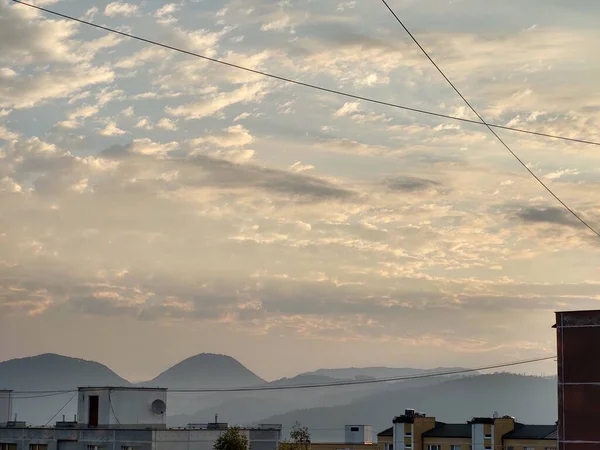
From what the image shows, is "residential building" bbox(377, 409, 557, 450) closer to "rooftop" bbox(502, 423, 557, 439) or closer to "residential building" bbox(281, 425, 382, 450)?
"rooftop" bbox(502, 423, 557, 439)

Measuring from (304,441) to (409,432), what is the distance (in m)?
13.0

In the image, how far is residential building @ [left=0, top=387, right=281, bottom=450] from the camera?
102188 mm

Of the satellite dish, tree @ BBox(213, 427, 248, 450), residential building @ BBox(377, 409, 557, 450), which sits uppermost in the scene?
the satellite dish

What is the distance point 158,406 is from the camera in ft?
362

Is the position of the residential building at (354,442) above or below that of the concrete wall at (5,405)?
below

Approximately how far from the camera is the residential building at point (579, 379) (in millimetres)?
68625

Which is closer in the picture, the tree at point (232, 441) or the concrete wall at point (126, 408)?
the tree at point (232, 441)

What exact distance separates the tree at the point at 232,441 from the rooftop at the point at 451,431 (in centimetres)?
4163

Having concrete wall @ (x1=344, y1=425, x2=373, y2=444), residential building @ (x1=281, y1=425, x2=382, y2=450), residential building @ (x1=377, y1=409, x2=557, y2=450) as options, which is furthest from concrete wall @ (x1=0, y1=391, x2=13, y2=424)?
concrete wall @ (x1=344, y1=425, x2=373, y2=444)

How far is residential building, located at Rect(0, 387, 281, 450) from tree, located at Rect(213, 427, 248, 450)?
9.33 ft

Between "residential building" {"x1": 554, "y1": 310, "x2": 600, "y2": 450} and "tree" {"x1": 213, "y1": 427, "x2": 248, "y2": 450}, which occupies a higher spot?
"residential building" {"x1": 554, "y1": 310, "x2": 600, "y2": 450}

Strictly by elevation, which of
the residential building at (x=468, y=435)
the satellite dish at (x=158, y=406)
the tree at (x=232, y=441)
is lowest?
the tree at (x=232, y=441)

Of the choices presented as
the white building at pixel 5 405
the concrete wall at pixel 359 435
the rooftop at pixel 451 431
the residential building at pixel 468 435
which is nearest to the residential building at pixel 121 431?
the white building at pixel 5 405

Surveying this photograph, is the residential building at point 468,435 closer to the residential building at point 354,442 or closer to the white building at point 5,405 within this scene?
the residential building at point 354,442
